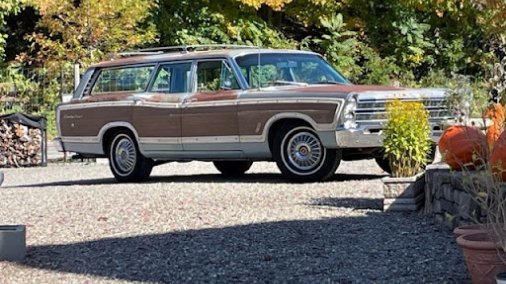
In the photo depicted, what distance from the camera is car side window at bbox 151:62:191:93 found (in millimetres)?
13898

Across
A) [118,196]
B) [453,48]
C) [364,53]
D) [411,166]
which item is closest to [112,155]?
[118,196]

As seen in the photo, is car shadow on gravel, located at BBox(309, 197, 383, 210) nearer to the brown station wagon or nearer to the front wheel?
the brown station wagon

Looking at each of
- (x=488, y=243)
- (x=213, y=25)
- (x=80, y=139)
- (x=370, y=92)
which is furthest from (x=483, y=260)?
(x=213, y=25)

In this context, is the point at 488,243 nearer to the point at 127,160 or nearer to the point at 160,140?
the point at 160,140

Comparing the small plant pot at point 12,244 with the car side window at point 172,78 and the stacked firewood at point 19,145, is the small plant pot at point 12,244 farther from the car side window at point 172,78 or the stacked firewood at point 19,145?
the stacked firewood at point 19,145

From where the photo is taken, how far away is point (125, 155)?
14453 mm

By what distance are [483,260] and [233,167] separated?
9000 mm

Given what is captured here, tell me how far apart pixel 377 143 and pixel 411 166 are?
216 cm

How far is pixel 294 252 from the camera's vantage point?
7.44 meters

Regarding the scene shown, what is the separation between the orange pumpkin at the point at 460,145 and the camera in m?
8.22

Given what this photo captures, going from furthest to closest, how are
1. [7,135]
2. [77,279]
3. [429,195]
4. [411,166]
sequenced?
[7,135]
[411,166]
[429,195]
[77,279]

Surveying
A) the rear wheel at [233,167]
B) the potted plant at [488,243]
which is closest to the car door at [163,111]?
the rear wheel at [233,167]

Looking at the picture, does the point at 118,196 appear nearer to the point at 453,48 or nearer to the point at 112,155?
the point at 112,155

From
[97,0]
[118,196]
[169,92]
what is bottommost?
[118,196]
